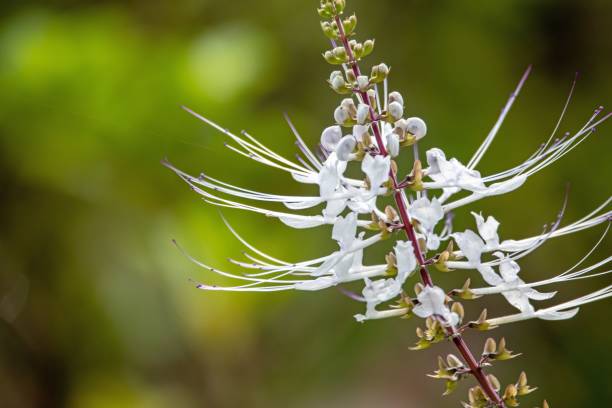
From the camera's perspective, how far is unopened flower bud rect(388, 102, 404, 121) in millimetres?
1148

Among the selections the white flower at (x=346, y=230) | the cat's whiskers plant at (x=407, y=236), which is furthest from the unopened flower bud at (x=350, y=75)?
the white flower at (x=346, y=230)

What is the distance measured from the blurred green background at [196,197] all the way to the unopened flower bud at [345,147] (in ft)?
6.88

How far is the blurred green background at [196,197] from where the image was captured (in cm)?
341

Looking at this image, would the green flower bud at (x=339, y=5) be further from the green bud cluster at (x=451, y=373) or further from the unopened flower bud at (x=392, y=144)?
the green bud cluster at (x=451, y=373)

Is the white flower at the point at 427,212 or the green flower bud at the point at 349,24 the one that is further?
the green flower bud at the point at 349,24

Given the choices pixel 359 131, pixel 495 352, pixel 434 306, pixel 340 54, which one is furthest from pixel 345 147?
pixel 495 352

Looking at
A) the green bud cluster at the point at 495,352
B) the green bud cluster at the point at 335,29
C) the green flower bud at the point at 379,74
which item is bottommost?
the green bud cluster at the point at 495,352

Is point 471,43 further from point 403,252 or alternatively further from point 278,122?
point 403,252

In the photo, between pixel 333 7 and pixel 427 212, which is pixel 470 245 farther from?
pixel 333 7

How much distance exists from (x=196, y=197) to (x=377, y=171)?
261 centimetres

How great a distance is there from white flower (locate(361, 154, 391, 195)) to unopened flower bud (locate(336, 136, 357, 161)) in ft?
0.14

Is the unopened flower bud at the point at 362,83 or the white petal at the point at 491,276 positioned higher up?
the unopened flower bud at the point at 362,83

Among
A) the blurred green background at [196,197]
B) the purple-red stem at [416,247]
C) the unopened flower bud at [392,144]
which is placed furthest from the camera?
the blurred green background at [196,197]

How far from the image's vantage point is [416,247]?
3.49 ft
